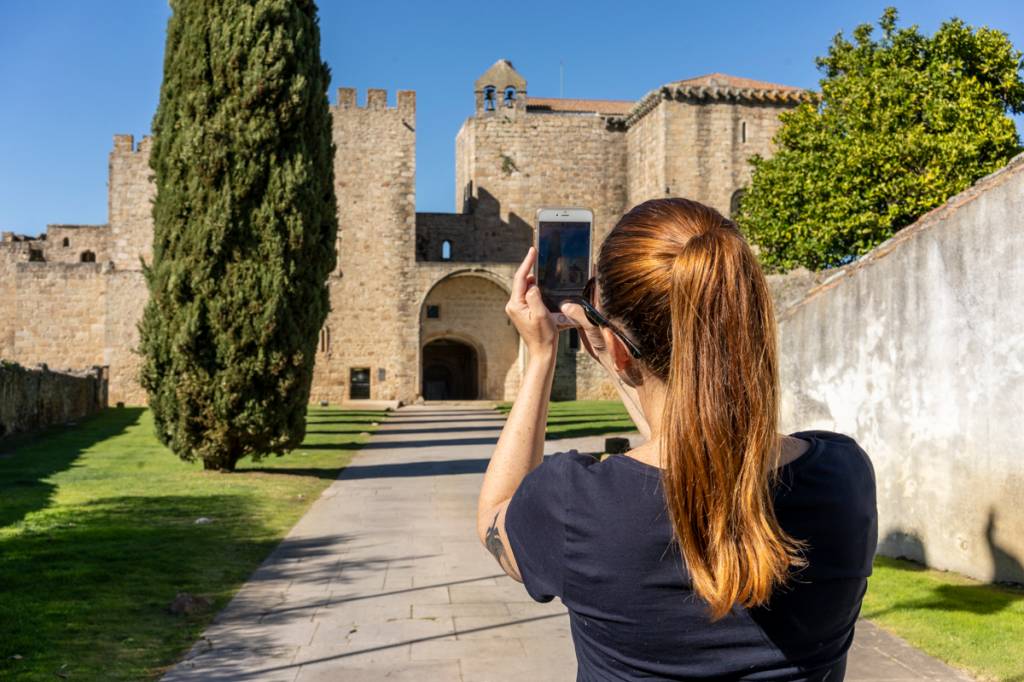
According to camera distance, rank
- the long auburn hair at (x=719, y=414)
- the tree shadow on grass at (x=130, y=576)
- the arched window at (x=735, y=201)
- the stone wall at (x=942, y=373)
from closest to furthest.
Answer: the long auburn hair at (x=719, y=414)
the tree shadow on grass at (x=130, y=576)
the stone wall at (x=942, y=373)
the arched window at (x=735, y=201)

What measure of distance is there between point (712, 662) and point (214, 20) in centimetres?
1359

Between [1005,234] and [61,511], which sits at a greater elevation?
[1005,234]

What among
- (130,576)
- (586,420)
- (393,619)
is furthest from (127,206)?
(393,619)

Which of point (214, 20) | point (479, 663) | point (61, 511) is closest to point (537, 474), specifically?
point (479, 663)

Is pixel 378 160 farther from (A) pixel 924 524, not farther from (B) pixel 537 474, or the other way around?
(B) pixel 537 474

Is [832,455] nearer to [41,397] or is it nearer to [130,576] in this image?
[130,576]

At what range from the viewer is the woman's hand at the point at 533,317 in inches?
68.7

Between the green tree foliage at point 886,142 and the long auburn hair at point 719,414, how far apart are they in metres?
23.8

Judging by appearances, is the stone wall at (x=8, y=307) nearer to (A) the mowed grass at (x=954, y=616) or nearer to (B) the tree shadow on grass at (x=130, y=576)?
(B) the tree shadow on grass at (x=130, y=576)

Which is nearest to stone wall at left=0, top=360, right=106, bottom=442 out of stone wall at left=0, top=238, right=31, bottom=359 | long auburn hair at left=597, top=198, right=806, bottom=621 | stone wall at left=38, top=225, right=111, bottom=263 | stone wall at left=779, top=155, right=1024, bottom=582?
stone wall at left=0, top=238, right=31, bottom=359

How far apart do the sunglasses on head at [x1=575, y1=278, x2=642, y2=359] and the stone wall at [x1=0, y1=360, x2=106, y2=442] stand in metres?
18.9

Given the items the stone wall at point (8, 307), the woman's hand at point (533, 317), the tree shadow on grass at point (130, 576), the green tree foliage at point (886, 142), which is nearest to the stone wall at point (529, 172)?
the green tree foliage at point (886, 142)

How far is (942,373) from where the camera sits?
7406 mm

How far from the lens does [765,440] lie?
1473mm
